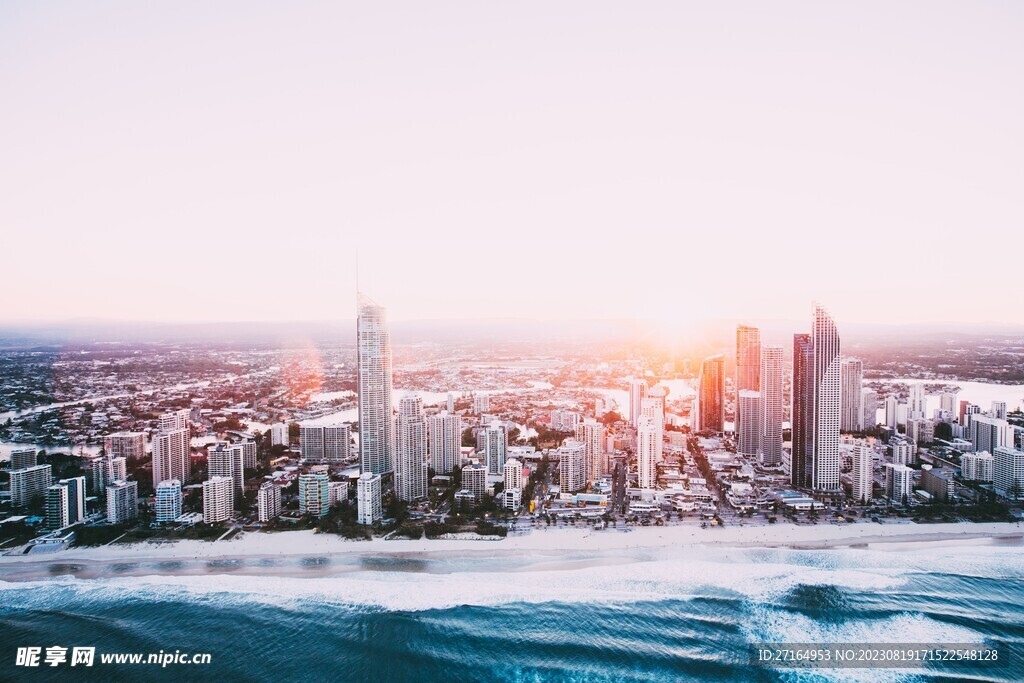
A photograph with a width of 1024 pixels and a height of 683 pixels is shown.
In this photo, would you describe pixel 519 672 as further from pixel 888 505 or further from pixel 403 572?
pixel 888 505

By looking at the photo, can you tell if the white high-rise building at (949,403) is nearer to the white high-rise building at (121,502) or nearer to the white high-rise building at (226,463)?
the white high-rise building at (226,463)

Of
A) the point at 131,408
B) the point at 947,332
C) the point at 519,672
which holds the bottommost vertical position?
the point at 519,672

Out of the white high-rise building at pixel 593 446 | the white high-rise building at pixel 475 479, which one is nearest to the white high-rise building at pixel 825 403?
the white high-rise building at pixel 593 446

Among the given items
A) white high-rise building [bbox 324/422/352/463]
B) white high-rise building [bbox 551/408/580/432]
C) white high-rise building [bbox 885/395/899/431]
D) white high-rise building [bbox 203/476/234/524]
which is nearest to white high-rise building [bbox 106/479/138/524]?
white high-rise building [bbox 203/476/234/524]

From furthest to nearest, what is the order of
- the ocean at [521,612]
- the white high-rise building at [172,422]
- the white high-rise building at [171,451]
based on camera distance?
the white high-rise building at [172,422] < the white high-rise building at [171,451] < the ocean at [521,612]

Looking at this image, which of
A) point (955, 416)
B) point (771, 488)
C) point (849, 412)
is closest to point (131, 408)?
point (771, 488)

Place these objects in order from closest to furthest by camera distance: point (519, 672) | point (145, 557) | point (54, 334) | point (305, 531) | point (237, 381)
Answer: point (519, 672) → point (145, 557) → point (305, 531) → point (54, 334) → point (237, 381)

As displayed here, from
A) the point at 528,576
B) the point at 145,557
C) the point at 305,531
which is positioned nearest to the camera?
the point at 528,576
